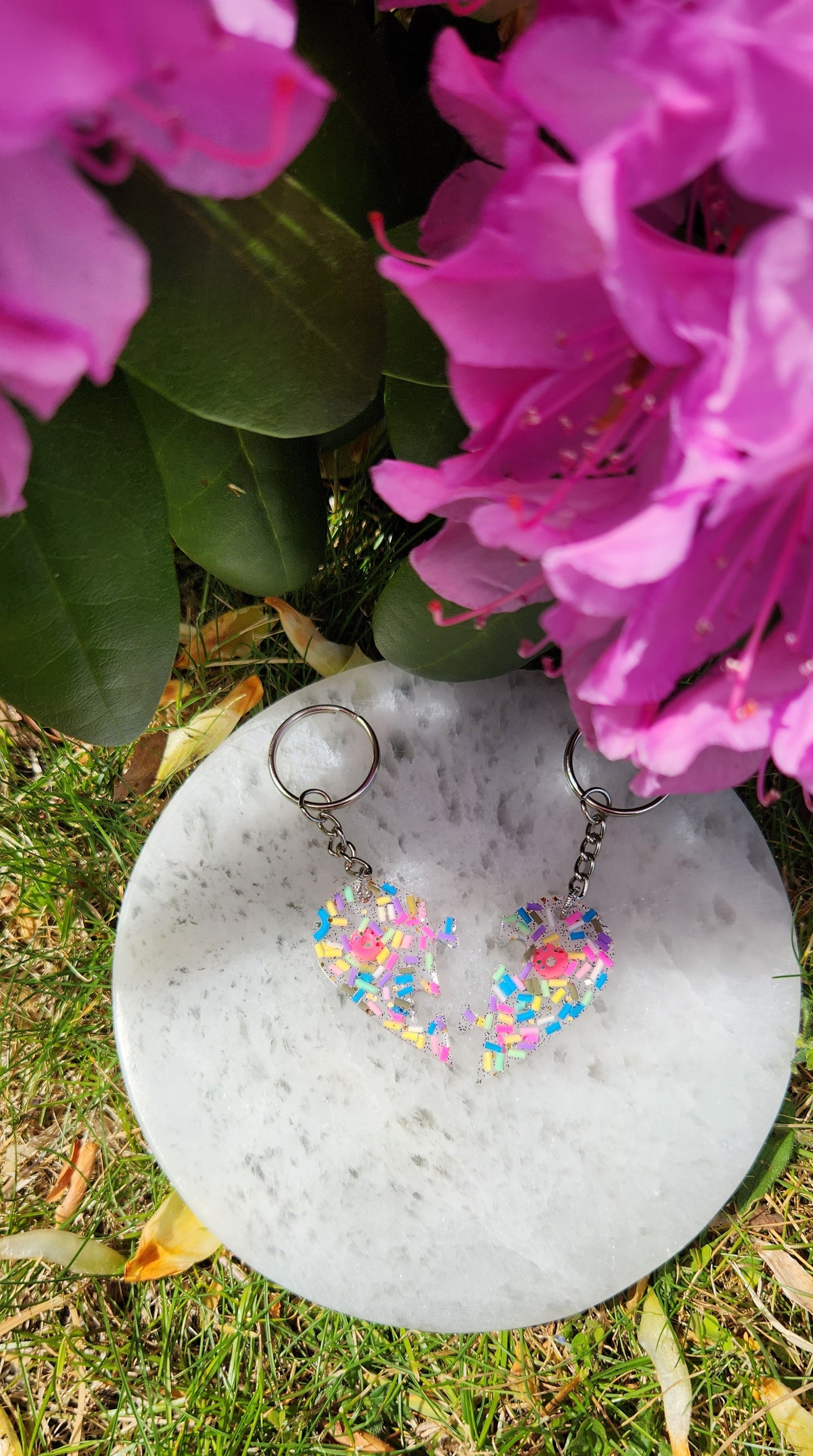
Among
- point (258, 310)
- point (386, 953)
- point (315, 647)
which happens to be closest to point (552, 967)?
point (386, 953)

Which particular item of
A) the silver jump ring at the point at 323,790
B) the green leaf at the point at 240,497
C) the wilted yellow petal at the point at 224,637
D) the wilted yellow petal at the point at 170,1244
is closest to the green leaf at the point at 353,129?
the green leaf at the point at 240,497

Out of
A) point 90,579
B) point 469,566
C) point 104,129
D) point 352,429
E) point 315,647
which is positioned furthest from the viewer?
point 315,647

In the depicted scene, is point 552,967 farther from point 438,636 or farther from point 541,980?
point 438,636

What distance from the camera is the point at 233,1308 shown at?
2.89 ft

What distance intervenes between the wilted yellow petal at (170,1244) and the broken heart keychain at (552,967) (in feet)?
0.91

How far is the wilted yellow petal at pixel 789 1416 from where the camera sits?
79 cm

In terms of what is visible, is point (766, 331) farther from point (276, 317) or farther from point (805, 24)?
point (276, 317)

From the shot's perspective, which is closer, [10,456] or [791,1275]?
[10,456]

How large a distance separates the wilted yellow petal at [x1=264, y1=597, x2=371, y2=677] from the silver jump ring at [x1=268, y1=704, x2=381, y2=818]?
80 mm

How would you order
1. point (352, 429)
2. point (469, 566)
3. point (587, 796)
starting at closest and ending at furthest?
point (469, 566), point (352, 429), point (587, 796)

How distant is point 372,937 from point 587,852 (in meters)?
0.17

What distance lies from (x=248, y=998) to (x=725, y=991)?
333mm

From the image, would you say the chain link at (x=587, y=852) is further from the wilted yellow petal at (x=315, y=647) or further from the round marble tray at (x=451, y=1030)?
the wilted yellow petal at (x=315, y=647)

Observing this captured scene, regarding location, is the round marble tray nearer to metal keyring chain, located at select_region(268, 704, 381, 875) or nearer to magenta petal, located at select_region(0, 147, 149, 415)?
metal keyring chain, located at select_region(268, 704, 381, 875)
